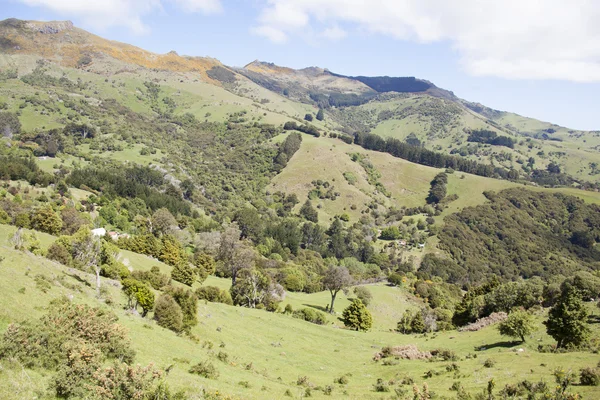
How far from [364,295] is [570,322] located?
48.3 meters

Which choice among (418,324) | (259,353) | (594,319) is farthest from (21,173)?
(594,319)

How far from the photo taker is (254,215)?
13000 cm

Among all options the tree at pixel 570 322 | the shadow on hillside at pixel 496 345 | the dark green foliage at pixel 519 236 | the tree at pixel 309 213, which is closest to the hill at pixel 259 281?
the tree at pixel 570 322

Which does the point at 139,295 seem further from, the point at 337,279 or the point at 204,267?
the point at 337,279

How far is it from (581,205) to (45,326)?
231018 mm

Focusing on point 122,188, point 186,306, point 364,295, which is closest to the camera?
point 186,306

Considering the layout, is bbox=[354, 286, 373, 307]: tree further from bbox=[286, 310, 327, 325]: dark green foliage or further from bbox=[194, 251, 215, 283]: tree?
bbox=[194, 251, 215, 283]: tree

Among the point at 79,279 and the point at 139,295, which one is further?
the point at 79,279

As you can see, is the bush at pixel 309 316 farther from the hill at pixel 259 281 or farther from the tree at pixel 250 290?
the tree at pixel 250 290

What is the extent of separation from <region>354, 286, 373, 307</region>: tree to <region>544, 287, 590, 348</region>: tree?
45676mm

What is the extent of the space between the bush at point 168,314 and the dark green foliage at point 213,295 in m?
16.9

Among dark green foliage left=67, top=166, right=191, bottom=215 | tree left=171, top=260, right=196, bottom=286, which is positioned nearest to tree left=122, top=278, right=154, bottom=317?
tree left=171, top=260, right=196, bottom=286

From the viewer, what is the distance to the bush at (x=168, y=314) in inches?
1230

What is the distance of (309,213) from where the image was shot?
170500 mm
